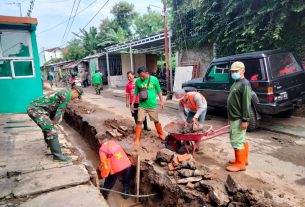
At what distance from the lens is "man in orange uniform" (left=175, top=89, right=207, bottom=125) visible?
15.2 ft

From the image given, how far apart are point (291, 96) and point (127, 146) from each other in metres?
4.37

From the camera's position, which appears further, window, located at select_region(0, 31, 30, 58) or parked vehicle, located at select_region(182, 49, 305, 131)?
window, located at select_region(0, 31, 30, 58)

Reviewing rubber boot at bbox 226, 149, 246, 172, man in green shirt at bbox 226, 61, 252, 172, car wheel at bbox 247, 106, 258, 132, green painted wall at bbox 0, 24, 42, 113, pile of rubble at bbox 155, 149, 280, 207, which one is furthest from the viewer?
green painted wall at bbox 0, 24, 42, 113

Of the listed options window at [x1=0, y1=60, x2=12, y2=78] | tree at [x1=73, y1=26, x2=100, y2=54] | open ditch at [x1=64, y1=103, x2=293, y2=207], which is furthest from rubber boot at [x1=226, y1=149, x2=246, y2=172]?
tree at [x1=73, y1=26, x2=100, y2=54]

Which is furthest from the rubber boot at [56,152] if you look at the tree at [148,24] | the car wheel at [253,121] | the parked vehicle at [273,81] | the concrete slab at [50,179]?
the tree at [148,24]

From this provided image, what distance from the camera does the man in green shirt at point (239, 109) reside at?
3.72 metres

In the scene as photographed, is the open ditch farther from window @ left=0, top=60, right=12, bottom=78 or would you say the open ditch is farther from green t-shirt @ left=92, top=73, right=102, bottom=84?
green t-shirt @ left=92, top=73, right=102, bottom=84

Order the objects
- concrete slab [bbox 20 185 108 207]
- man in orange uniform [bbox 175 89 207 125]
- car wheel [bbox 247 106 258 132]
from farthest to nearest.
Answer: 1. car wheel [bbox 247 106 258 132]
2. man in orange uniform [bbox 175 89 207 125]
3. concrete slab [bbox 20 185 108 207]

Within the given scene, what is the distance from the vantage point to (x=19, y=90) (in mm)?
7898

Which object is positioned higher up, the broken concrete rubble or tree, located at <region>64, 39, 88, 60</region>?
tree, located at <region>64, 39, 88, 60</region>

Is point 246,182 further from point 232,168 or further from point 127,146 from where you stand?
point 127,146

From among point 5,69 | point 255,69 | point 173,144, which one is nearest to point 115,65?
point 5,69

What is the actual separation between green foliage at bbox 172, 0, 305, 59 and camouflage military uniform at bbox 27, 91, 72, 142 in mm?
7323

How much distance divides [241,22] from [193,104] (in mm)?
6507
